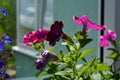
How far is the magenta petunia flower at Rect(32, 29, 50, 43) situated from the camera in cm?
122

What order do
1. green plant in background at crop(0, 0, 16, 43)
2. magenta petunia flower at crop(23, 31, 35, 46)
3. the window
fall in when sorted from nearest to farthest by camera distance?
magenta petunia flower at crop(23, 31, 35, 46) → the window → green plant in background at crop(0, 0, 16, 43)

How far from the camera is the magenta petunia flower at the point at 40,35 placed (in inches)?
48.2

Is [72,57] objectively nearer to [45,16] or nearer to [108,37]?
[108,37]

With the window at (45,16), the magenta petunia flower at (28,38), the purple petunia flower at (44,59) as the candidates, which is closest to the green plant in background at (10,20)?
the window at (45,16)

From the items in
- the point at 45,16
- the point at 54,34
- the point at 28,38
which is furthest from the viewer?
the point at 45,16

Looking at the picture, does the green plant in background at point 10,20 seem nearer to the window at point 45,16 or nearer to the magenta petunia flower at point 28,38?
the window at point 45,16

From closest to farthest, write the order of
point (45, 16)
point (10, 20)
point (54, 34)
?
point (54, 34), point (45, 16), point (10, 20)

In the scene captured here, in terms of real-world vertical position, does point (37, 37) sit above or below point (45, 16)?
below

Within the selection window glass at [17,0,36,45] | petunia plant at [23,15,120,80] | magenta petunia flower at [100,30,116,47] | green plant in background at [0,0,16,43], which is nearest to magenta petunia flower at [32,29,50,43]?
petunia plant at [23,15,120,80]

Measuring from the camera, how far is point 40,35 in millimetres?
1230

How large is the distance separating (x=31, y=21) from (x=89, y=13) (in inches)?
75.4

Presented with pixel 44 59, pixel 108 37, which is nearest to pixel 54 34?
pixel 44 59

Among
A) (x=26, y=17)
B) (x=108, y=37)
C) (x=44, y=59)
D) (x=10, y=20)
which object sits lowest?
(x=44, y=59)

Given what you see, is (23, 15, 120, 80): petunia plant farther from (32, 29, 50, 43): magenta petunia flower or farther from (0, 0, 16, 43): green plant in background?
(0, 0, 16, 43): green plant in background
